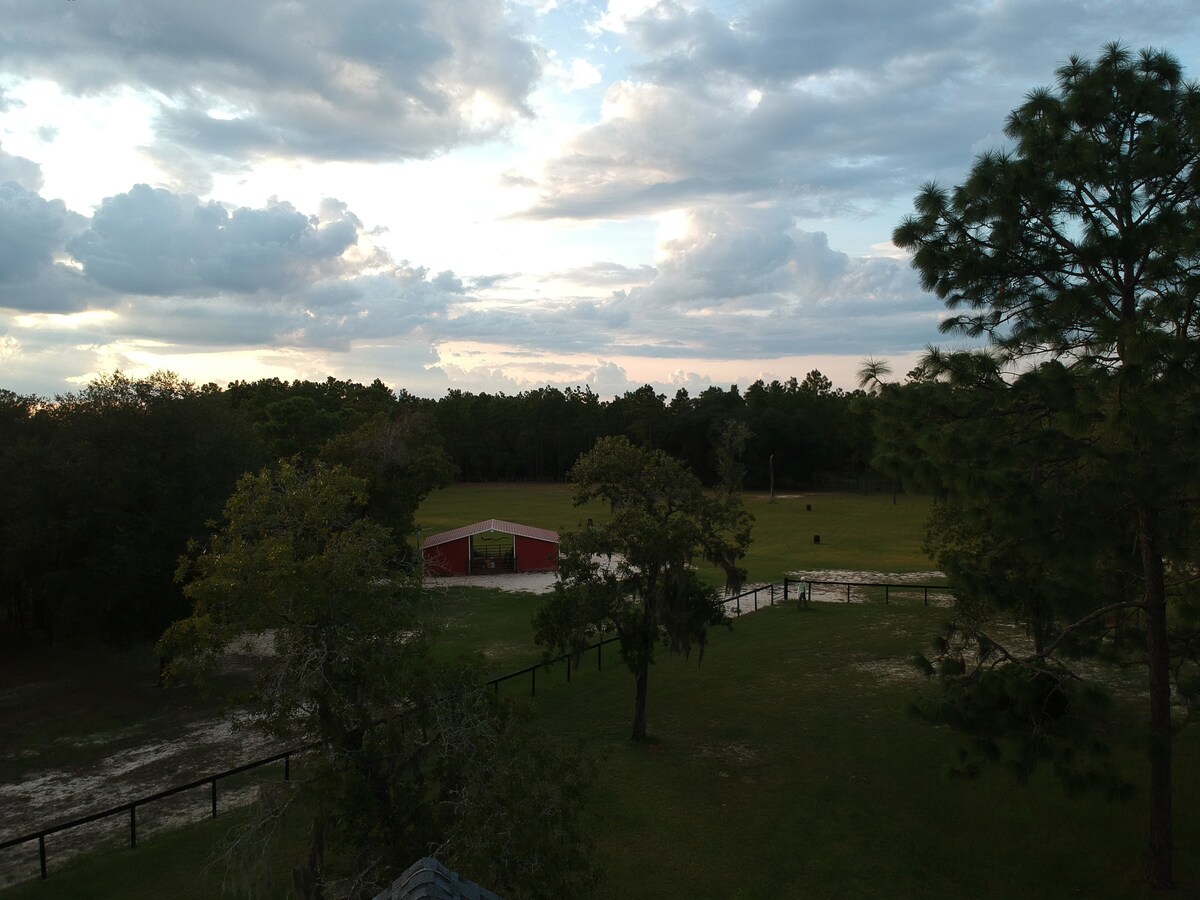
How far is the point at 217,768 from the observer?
17344 mm

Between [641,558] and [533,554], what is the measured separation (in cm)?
2731

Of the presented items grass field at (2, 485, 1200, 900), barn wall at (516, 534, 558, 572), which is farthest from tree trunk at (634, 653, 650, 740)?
barn wall at (516, 534, 558, 572)

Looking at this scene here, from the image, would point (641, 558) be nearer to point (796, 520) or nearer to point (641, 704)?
point (641, 704)

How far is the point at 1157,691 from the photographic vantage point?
11.4m

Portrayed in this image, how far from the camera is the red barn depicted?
4200cm

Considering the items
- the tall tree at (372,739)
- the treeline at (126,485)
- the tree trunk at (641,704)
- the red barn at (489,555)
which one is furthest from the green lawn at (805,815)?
the red barn at (489,555)

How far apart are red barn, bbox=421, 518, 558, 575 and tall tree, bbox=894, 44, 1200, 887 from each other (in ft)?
105

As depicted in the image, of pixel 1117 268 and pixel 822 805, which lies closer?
pixel 1117 268

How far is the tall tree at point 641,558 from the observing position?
16.6 meters

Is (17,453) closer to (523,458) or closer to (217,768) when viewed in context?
(217,768)

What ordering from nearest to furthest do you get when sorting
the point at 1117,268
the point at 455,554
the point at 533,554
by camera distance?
the point at 1117,268 < the point at 455,554 < the point at 533,554

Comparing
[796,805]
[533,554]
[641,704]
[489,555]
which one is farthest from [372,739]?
[489,555]

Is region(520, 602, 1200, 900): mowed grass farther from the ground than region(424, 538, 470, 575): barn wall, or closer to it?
closer to it

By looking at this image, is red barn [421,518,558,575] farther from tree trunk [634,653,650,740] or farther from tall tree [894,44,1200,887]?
tall tree [894,44,1200,887]
